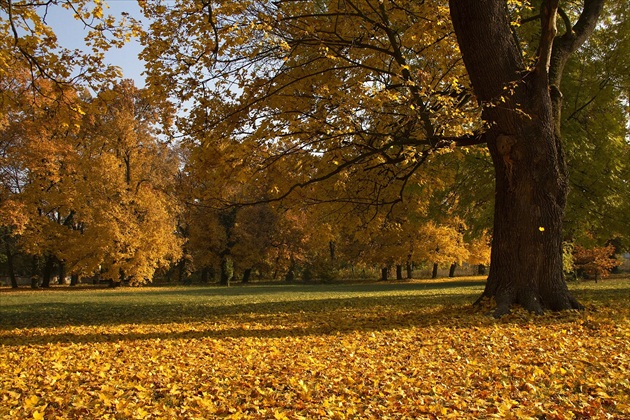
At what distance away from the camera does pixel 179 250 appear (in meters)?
32.7

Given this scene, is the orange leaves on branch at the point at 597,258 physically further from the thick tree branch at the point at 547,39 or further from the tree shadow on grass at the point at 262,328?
the thick tree branch at the point at 547,39

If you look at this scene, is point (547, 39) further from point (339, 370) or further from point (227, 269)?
point (227, 269)

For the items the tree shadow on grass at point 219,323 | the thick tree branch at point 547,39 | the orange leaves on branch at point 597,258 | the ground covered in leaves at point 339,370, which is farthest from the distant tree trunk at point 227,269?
the thick tree branch at point 547,39

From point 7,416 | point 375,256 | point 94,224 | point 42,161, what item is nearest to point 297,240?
point 375,256

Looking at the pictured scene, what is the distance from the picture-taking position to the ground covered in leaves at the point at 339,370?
3.87m

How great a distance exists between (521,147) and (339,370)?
562cm

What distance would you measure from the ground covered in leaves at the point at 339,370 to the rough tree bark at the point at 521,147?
0.72m

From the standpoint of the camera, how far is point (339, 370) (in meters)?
5.05

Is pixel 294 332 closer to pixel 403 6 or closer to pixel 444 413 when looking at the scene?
pixel 444 413

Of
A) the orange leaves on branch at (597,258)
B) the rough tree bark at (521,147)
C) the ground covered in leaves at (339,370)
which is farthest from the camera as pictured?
the orange leaves on branch at (597,258)

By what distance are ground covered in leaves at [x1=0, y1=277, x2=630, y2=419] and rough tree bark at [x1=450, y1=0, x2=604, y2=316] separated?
72cm

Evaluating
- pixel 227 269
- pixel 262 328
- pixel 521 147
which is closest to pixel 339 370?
pixel 262 328

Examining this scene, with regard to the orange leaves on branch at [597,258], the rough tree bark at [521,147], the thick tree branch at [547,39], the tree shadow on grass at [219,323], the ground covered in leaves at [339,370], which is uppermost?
the thick tree branch at [547,39]

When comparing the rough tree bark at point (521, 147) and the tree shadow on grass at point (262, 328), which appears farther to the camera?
the rough tree bark at point (521, 147)
